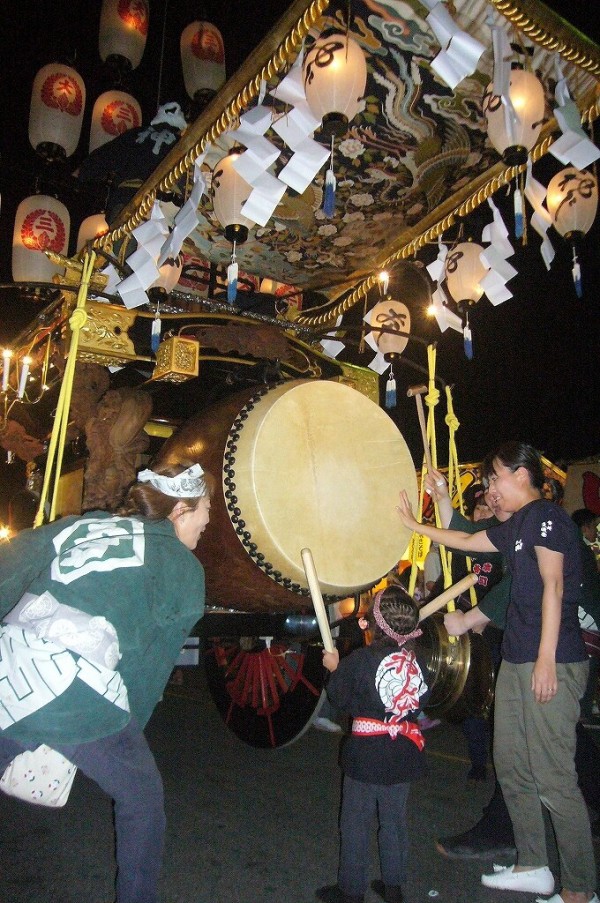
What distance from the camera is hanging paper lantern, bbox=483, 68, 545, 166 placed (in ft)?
6.14

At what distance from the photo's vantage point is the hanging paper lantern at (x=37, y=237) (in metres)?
4.58

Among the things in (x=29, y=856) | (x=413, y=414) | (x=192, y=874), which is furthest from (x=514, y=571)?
(x=413, y=414)

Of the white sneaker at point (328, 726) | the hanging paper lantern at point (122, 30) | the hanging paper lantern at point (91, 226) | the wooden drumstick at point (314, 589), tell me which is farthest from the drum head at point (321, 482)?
the hanging paper lantern at point (122, 30)

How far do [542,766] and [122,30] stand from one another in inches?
225

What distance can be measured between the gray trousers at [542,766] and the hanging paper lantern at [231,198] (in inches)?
74.4

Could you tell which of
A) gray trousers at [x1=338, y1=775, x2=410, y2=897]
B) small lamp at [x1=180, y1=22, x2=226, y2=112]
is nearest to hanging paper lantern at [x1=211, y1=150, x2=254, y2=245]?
gray trousers at [x1=338, y1=775, x2=410, y2=897]

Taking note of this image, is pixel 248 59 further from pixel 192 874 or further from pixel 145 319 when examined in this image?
pixel 192 874

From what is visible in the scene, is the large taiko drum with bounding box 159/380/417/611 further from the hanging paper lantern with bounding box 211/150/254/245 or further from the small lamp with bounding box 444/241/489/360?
the small lamp with bounding box 444/241/489/360

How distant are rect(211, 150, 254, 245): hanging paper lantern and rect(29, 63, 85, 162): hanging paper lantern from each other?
2905mm

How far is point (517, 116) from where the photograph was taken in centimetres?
186

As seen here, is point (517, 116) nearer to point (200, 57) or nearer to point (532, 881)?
point (532, 881)

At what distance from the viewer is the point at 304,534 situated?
5.76 feet

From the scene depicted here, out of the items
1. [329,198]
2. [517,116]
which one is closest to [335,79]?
[329,198]

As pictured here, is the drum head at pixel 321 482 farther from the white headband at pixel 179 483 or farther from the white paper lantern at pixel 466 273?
the white paper lantern at pixel 466 273
